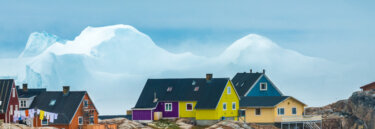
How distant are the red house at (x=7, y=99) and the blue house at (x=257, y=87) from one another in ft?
94.5

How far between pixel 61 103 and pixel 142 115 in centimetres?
1045

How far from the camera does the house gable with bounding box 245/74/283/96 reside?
9831 centimetres

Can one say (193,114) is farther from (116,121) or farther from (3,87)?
(3,87)

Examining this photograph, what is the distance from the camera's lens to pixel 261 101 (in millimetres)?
92875

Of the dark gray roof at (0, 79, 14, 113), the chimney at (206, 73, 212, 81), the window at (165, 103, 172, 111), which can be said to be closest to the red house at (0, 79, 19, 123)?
the dark gray roof at (0, 79, 14, 113)

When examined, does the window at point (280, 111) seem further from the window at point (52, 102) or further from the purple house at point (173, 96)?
the window at point (52, 102)

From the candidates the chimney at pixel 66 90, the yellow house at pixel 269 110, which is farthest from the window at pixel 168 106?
the chimney at pixel 66 90

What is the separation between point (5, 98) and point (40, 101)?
465 cm

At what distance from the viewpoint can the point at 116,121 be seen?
88312 millimetres

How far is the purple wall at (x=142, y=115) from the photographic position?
301 ft

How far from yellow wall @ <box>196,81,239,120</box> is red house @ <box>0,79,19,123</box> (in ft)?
69.1

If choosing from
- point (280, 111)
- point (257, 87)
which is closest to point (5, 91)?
point (257, 87)

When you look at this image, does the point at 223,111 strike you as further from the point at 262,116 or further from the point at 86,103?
the point at 86,103

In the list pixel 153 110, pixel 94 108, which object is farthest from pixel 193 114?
pixel 94 108
